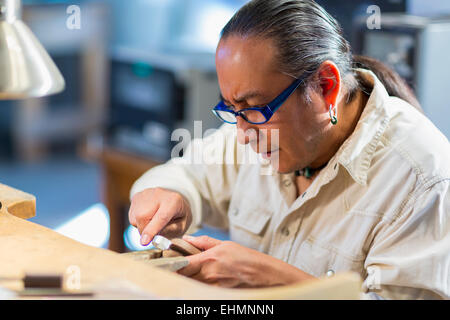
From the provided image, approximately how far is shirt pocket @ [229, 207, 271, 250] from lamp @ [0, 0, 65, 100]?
65cm

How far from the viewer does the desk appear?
11.0 feet

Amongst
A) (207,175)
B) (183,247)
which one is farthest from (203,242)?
(207,175)

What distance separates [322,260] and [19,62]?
0.87 metres

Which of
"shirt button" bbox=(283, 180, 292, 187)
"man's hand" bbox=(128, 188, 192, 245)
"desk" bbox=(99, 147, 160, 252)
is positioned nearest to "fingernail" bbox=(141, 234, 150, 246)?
"man's hand" bbox=(128, 188, 192, 245)

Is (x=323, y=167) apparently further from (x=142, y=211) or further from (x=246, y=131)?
(x=142, y=211)

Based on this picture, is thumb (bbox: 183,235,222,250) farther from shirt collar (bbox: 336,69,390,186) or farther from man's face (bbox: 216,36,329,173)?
shirt collar (bbox: 336,69,390,186)

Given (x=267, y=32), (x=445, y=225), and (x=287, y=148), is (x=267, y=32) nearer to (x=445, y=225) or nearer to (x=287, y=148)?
(x=287, y=148)

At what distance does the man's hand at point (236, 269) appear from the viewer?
1346 mm

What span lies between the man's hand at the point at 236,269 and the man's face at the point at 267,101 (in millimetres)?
303

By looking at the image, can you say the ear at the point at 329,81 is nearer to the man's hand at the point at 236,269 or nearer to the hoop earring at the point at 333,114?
the hoop earring at the point at 333,114

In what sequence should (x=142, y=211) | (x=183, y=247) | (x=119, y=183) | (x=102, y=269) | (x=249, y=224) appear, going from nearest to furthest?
(x=102, y=269) → (x=183, y=247) → (x=142, y=211) → (x=249, y=224) → (x=119, y=183)

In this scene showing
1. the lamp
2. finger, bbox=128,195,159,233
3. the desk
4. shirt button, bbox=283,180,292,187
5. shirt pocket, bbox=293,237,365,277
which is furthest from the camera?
the desk

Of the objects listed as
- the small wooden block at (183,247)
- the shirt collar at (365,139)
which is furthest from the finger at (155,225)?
the shirt collar at (365,139)

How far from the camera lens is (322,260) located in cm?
161
